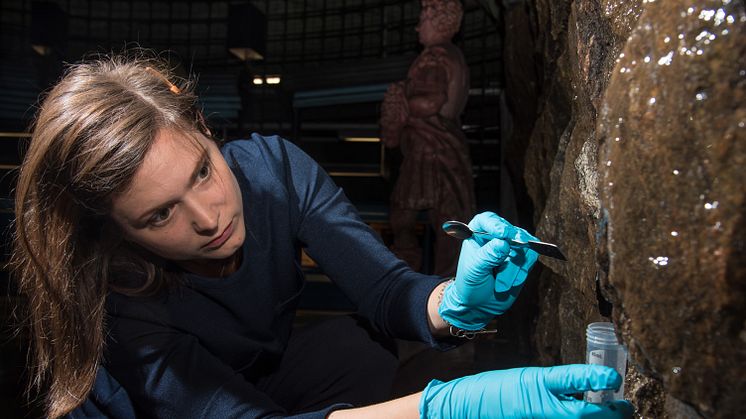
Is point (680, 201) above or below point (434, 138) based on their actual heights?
below

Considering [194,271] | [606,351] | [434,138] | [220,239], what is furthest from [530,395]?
[434,138]

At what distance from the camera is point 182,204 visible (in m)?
1.44

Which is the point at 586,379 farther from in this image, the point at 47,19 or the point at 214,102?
the point at 47,19

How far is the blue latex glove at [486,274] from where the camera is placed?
4.28ft

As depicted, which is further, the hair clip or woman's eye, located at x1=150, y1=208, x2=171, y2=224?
the hair clip

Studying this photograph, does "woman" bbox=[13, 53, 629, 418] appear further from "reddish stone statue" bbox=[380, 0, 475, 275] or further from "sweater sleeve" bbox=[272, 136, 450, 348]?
"reddish stone statue" bbox=[380, 0, 475, 275]

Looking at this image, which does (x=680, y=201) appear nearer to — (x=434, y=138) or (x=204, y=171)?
(x=204, y=171)

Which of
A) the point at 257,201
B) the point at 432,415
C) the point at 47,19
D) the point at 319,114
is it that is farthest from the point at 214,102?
the point at 432,415

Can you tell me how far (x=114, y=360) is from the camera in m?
1.56

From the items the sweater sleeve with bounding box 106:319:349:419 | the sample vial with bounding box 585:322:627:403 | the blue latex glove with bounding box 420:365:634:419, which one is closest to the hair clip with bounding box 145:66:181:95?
the sweater sleeve with bounding box 106:319:349:419

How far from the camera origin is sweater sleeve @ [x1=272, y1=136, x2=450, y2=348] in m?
1.58

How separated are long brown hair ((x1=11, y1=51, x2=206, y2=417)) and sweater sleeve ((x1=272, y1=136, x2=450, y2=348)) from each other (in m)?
0.34

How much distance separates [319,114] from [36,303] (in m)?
4.71

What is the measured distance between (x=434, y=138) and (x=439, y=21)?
865 mm
